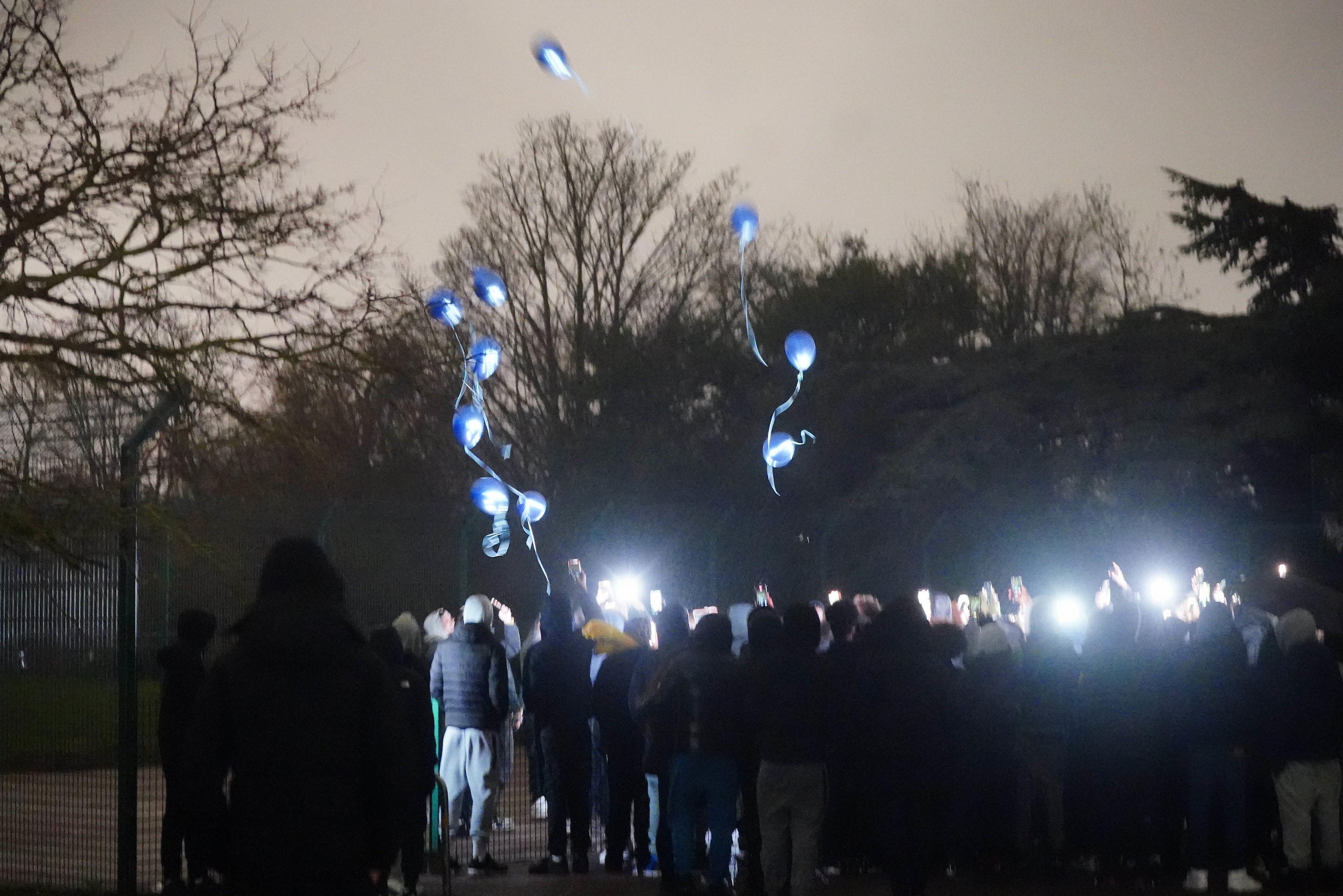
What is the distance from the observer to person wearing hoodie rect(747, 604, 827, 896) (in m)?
7.98

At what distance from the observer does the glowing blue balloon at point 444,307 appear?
9.05 metres

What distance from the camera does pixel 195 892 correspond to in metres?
8.53

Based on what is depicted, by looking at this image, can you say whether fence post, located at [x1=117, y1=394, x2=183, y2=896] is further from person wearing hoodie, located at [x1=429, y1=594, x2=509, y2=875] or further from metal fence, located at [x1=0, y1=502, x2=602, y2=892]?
person wearing hoodie, located at [x1=429, y1=594, x2=509, y2=875]

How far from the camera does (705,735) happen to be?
846cm

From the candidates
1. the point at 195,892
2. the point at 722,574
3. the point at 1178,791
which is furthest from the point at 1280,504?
the point at 195,892

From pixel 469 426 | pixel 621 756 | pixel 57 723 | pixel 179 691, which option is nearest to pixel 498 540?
pixel 469 426

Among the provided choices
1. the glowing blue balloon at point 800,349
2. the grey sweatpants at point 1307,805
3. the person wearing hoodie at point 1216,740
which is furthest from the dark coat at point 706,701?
the glowing blue balloon at point 800,349

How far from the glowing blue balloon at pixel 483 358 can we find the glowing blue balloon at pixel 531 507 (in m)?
8.42

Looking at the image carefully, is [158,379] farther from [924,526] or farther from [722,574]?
[924,526]

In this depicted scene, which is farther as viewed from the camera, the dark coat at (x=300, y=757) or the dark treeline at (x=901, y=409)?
the dark treeline at (x=901, y=409)

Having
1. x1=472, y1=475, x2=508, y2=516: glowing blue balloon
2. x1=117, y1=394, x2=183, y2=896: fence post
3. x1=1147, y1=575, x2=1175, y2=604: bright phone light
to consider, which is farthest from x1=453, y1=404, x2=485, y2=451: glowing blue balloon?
x1=1147, y1=575, x2=1175, y2=604: bright phone light

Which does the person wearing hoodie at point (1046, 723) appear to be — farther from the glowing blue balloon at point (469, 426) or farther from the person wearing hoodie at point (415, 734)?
the glowing blue balloon at point (469, 426)

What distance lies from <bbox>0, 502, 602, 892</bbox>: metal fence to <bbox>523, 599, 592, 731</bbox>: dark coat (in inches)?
50.7

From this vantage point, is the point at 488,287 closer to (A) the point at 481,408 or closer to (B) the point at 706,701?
(A) the point at 481,408
